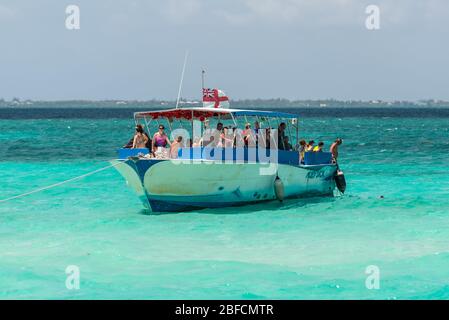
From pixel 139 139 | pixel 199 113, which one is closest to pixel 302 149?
pixel 199 113

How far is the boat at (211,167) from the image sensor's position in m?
20.5

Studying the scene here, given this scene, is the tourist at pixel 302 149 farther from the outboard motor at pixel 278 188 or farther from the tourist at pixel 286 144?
the outboard motor at pixel 278 188

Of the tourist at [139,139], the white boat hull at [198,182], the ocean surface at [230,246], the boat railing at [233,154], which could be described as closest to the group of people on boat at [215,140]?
the tourist at [139,139]

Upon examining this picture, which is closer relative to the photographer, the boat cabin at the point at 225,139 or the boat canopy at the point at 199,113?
the boat cabin at the point at 225,139

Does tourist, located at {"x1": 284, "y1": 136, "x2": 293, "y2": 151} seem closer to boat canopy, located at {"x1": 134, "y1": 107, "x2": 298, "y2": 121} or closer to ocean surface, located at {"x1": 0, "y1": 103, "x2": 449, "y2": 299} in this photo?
boat canopy, located at {"x1": 134, "y1": 107, "x2": 298, "y2": 121}

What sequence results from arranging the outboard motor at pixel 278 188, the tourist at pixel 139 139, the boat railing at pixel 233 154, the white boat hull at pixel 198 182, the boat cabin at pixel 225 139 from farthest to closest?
the outboard motor at pixel 278 188
the tourist at pixel 139 139
the boat cabin at pixel 225 139
the boat railing at pixel 233 154
the white boat hull at pixel 198 182

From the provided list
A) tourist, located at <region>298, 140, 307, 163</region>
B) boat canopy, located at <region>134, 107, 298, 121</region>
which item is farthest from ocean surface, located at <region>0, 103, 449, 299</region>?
boat canopy, located at <region>134, 107, 298, 121</region>

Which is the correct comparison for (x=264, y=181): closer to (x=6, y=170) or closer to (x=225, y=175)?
(x=225, y=175)

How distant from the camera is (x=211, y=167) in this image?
67.5 ft

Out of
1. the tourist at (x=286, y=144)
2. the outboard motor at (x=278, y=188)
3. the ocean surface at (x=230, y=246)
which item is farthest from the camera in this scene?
the tourist at (x=286, y=144)

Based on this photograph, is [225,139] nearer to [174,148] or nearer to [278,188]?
[174,148]

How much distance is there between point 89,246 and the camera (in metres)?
17.3
